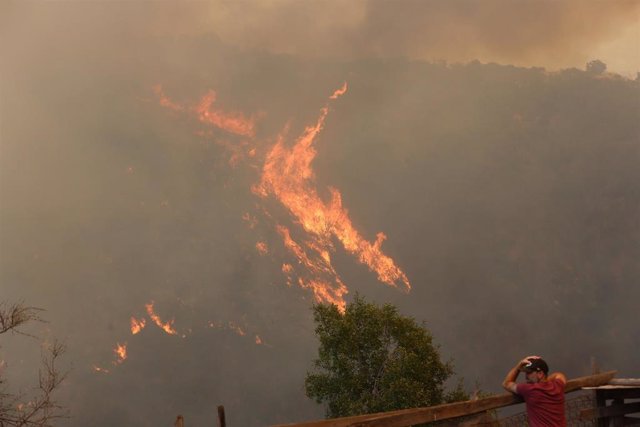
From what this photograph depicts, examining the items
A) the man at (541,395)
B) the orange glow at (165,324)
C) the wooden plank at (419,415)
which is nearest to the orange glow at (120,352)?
the orange glow at (165,324)

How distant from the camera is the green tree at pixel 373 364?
4341 cm

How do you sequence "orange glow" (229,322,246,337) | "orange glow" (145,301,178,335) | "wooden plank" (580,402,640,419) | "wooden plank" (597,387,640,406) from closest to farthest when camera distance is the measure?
"wooden plank" (580,402,640,419) → "wooden plank" (597,387,640,406) → "orange glow" (145,301,178,335) → "orange glow" (229,322,246,337)

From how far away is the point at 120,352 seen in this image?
627ft

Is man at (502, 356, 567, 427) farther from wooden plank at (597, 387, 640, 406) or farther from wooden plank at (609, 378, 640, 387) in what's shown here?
wooden plank at (597, 387, 640, 406)

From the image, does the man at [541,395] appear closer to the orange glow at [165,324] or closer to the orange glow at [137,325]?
the orange glow at [165,324]

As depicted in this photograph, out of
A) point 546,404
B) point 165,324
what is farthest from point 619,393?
point 165,324

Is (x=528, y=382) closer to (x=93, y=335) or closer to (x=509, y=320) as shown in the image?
(x=509, y=320)

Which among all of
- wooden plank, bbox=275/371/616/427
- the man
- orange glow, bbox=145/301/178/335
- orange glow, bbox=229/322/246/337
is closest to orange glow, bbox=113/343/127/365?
orange glow, bbox=145/301/178/335

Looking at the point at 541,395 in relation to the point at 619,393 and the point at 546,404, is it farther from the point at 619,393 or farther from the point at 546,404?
the point at 619,393

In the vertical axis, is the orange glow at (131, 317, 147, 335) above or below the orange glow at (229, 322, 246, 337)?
above

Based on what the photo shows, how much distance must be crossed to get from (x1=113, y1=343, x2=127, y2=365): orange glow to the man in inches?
7950

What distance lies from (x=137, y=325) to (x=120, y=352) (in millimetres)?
11531

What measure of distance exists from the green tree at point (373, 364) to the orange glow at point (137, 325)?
16701 cm

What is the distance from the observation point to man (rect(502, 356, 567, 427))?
8250 millimetres
